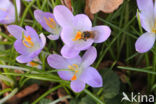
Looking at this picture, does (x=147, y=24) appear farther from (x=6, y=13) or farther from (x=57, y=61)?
(x=6, y=13)

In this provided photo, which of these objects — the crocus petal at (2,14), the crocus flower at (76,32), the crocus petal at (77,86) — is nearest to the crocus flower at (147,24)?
the crocus flower at (76,32)

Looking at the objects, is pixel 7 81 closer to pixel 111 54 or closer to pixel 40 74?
pixel 40 74

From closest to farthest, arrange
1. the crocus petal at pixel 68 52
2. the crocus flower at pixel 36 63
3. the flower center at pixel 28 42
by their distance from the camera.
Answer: the crocus petal at pixel 68 52
the flower center at pixel 28 42
the crocus flower at pixel 36 63

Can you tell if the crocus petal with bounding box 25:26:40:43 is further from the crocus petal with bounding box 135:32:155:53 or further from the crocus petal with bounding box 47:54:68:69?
the crocus petal with bounding box 135:32:155:53

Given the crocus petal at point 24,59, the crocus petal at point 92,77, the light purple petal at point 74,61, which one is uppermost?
the crocus petal at point 24,59

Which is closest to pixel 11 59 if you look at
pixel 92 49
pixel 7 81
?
pixel 7 81

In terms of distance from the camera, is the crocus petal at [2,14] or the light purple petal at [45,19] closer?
the light purple petal at [45,19]

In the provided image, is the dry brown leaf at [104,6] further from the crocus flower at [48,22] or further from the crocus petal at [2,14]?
the crocus petal at [2,14]

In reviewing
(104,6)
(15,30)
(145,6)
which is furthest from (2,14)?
(145,6)
